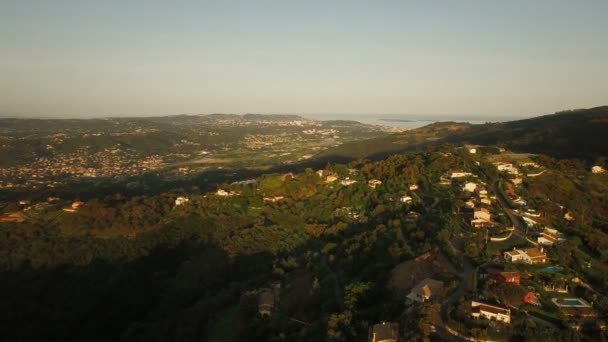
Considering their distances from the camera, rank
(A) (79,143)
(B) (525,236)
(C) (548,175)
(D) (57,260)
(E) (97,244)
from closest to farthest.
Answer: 1. (B) (525,236)
2. (D) (57,260)
3. (E) (97,244)
4. (C) (548,175)
5. (A) (79,143)

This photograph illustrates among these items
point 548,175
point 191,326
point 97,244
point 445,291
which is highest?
point 548,175

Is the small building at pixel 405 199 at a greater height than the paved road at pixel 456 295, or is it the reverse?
the small building at pixel 405 199

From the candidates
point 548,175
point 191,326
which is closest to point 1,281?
point 191,326

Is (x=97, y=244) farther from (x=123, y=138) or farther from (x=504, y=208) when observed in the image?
(x=123, y=138)

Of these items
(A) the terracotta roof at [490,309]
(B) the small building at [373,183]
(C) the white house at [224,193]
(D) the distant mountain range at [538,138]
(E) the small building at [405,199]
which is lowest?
(C) the white house at [224,193]

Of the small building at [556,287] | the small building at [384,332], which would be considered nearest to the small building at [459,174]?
the small building at [556,287]

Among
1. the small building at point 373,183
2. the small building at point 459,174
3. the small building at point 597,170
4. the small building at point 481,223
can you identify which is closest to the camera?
the small building at point 481,223

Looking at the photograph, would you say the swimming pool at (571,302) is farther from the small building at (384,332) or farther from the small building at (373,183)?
the small building at (373,183)
